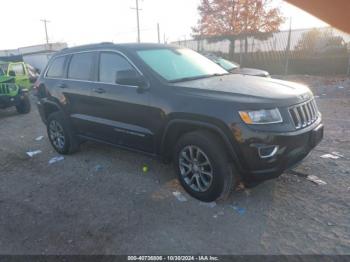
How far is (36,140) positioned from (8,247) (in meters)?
4.30

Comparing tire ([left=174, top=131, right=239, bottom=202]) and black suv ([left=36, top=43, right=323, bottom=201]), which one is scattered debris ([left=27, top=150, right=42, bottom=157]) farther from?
tire ([left=174, top=131, right=239, bottom=202])

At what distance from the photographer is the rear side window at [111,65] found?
4.30 metres

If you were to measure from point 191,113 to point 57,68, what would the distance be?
3.27 m

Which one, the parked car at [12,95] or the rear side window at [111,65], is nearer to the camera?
the rear side window at [111,65]

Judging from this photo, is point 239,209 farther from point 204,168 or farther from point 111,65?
point 111,65

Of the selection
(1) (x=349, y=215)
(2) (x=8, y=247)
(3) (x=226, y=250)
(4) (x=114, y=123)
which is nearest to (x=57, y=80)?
(4) (x=114, y=123)

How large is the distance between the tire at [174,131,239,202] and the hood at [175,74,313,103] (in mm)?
531

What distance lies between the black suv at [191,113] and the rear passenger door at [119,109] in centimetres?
1

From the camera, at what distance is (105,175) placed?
470 centimetres

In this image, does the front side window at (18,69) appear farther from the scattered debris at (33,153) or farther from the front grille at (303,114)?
the front grille at (303,114)

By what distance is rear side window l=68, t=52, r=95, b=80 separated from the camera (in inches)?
191

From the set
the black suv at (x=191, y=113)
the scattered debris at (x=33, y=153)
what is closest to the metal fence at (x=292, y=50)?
the black suv at (x=191, y=113)

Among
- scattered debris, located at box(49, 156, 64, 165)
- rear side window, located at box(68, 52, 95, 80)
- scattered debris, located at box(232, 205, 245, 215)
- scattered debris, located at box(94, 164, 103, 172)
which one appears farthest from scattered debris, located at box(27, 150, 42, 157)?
scattered debris, located at box(232, 205, 245, 215)

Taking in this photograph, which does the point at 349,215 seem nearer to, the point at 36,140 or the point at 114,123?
the point at 114,123
